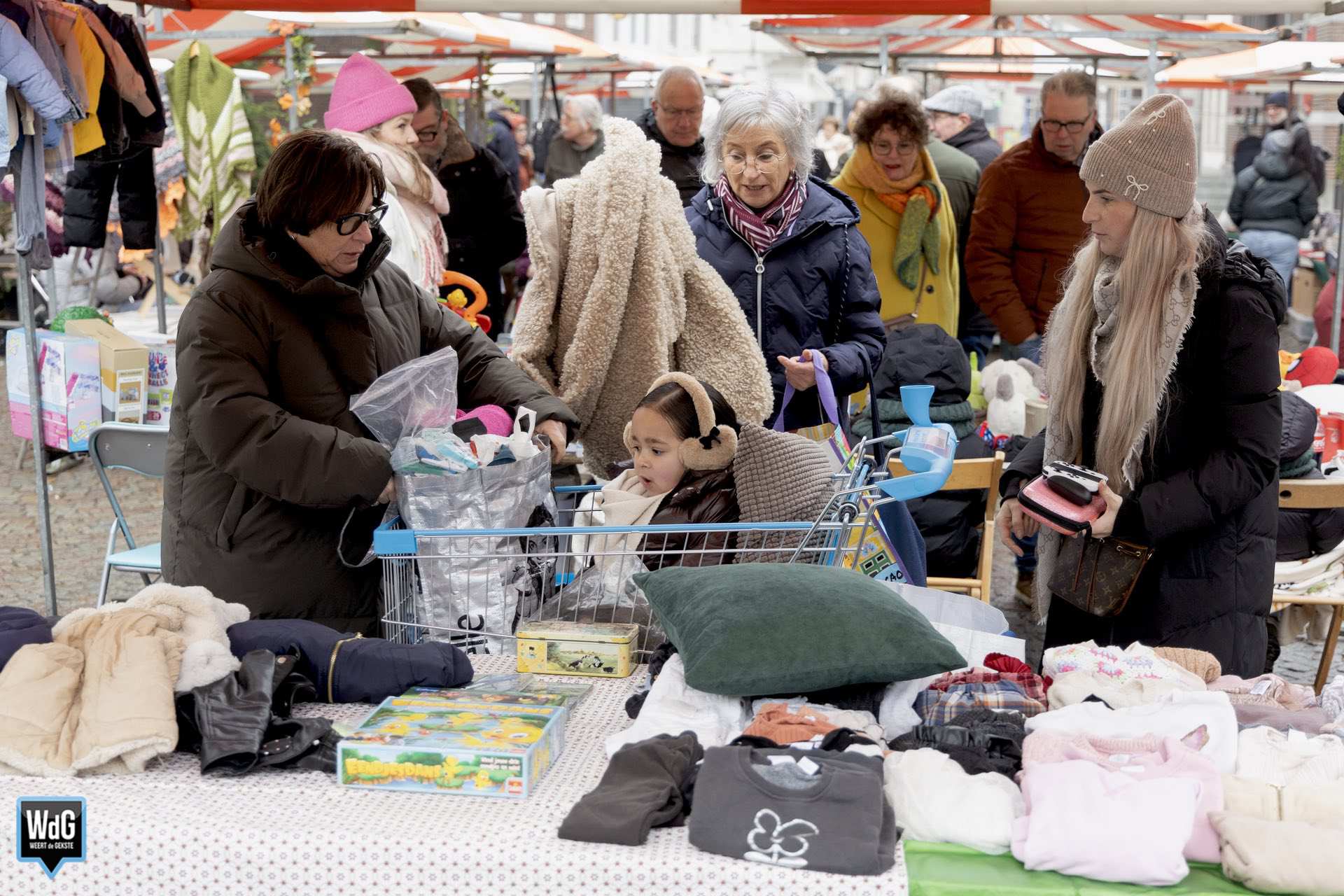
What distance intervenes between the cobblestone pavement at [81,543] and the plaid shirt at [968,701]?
2.91m

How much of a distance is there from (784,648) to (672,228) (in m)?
1.71

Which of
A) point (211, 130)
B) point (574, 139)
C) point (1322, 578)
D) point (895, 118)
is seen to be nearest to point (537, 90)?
point (574, 139)

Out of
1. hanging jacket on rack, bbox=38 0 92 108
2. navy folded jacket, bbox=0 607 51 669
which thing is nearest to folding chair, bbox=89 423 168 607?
hanging jacket on rack, bbox=38 0 92 108

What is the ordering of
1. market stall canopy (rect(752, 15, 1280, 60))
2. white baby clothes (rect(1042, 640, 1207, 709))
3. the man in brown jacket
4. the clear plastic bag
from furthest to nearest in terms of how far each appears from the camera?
market stall canopy (rect(752, 15, 1280, 60)) < the man in brown jacket < the clear plastic bag < white baby clothes (rect(1042, 640, 1207, 709))

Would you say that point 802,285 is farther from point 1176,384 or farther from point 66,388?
point 66,388

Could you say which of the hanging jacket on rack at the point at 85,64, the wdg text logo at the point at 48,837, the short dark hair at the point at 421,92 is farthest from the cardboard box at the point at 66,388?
the wdg text logo at the point at 48,837

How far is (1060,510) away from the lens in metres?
2.90

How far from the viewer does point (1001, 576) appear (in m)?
6.30

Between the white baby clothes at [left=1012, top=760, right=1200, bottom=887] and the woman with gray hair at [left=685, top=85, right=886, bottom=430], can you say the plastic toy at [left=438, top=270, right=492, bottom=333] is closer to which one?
the woman with gray hair at [left=685, top=85, right=886, bottom=430]

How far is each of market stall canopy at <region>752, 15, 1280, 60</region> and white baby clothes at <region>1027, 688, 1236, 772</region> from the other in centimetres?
703

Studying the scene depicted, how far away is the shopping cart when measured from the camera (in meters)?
2.51

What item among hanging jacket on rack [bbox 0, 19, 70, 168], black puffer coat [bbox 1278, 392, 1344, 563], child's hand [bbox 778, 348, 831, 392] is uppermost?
hanging jacket on rack [bbox 0, 19, 70, 168]

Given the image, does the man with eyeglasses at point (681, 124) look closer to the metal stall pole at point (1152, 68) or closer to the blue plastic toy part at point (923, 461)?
the blue plastic toy part at point (923, 461)

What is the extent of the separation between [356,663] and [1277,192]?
39.7ft
